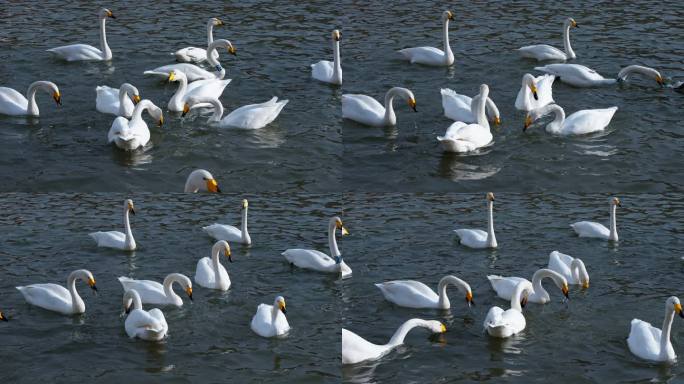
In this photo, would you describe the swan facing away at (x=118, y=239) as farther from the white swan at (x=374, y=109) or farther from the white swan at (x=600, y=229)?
the white swan at (x=600, y=229)

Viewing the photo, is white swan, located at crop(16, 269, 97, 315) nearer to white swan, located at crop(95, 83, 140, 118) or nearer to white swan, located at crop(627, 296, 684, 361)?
white swan, located at crop(95, 83, 140, 118)

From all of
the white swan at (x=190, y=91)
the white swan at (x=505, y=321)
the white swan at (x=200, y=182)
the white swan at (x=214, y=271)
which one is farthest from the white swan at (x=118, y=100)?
the white swan at (x=505, y=321)

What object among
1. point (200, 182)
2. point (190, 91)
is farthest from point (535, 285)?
point (190, 91)

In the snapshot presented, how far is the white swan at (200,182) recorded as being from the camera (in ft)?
62.1

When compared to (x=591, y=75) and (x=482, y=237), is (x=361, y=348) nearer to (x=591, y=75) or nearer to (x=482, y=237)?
(x=482, y=237)

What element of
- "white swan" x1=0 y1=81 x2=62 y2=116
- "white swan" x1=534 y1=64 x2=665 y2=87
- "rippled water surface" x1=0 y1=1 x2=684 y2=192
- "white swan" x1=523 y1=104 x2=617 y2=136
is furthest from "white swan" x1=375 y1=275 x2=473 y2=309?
"white swan" x1=0 y1=81 x2=62 y2=116

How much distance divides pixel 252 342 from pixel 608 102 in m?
8.93

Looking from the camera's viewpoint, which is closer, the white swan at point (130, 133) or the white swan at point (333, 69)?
the white swan at point (130, 133)

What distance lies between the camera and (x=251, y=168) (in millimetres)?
19641

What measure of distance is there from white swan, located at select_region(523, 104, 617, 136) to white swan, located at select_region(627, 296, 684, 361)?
486 centimetres

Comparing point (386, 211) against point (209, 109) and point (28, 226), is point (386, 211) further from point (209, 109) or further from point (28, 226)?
point (28, 226)

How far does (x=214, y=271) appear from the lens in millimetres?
18625

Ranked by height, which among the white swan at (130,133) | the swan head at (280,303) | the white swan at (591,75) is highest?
the white swan at (591,75)

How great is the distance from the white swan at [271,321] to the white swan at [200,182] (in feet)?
8.51
